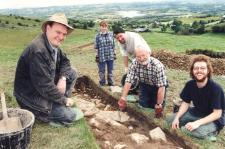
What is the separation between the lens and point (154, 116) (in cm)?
792

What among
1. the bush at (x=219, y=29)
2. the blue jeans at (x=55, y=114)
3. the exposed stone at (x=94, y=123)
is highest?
the blue jeans at (x=55, y=114)

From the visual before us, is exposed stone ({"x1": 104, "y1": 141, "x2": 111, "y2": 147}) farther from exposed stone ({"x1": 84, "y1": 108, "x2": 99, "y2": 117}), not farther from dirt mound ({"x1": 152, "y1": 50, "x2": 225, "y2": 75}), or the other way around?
dirt mound ({"x1": 152, "y1": 50, "x2": 225, "y2": 75})

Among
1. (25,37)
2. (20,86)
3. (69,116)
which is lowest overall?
(25,37)

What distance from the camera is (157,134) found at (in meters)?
7.18

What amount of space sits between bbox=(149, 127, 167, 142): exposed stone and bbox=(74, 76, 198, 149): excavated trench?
0.03 meters

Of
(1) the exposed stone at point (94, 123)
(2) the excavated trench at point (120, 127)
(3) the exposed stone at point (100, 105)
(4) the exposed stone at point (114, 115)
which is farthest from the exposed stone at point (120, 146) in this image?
(3) the exposed stone at point (100, 105)

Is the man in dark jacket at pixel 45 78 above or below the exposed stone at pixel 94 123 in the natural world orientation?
above

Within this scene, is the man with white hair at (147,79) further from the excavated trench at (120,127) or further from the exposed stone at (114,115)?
the excavated trench at (120,127)

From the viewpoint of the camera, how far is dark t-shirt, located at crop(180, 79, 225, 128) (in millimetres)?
6836

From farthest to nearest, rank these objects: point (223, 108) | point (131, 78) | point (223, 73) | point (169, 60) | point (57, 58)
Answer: point (169, 60) → point (223, 73) → point (131, 78) → point (57, 58) → point (223, 108)

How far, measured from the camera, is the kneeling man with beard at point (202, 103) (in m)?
6.82

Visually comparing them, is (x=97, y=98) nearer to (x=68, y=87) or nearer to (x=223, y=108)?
(x=68, y=87)

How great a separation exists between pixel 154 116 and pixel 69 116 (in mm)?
1836

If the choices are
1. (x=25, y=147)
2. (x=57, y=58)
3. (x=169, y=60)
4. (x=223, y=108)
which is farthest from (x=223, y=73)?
(x=25, y=147)
